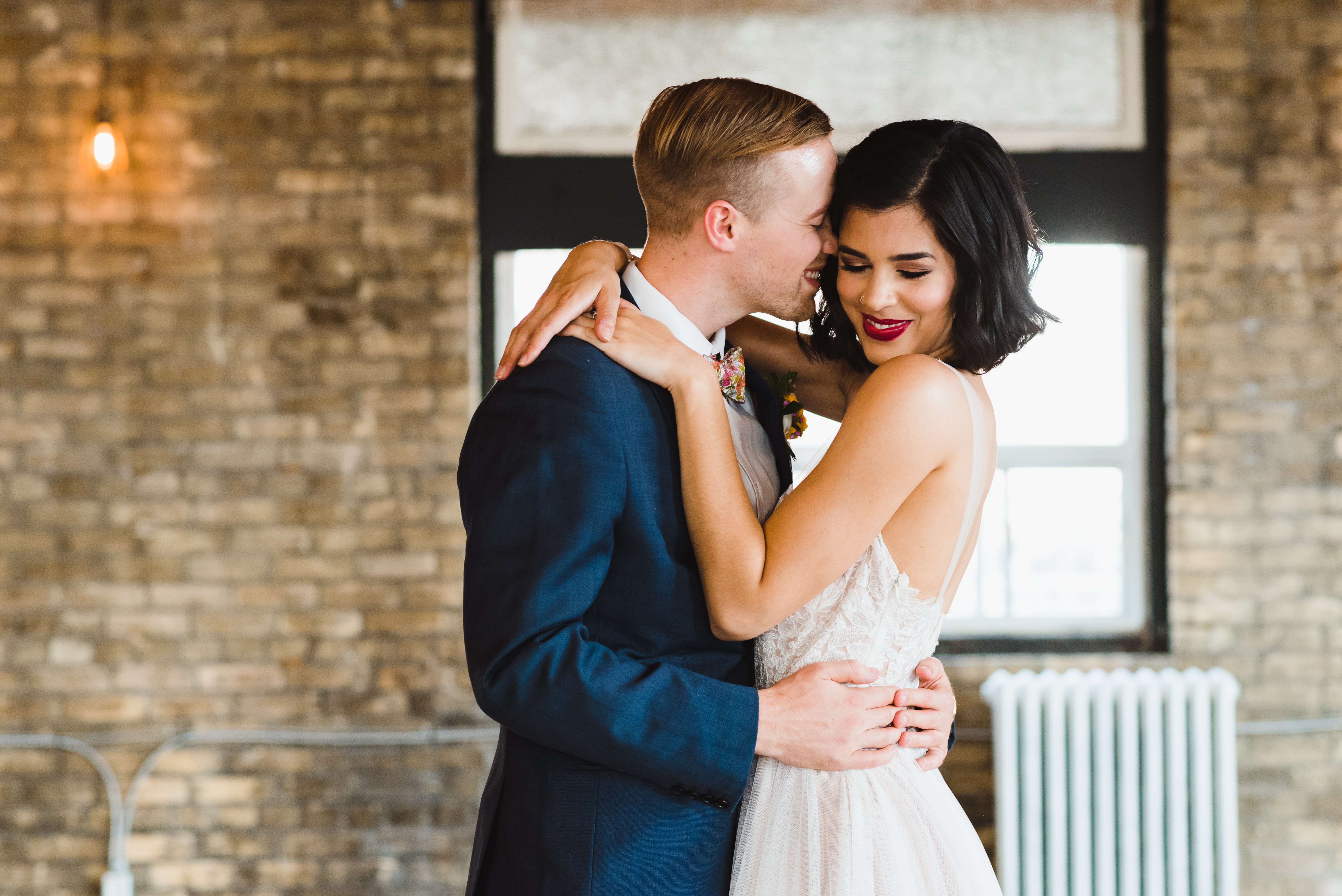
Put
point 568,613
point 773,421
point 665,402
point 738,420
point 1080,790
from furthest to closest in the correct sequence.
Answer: point 1080,790
point 773,421
point 738,420
point 665,402
point 568,613

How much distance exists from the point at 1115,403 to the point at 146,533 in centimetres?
351

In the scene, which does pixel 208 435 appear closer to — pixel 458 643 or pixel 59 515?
pixel 59 515

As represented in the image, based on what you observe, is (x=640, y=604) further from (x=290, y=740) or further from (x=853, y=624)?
(x=290, y=740)

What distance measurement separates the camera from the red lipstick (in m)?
1.58

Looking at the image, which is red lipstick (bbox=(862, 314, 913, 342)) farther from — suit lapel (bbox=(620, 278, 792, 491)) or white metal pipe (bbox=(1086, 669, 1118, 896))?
white metal pipe (bbox=(1086, 669, 1118, 896))

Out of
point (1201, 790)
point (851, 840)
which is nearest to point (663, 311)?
point (851, 840)

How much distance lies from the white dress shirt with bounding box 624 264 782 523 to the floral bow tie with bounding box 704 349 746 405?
12mm

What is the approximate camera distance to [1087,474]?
3539 mm

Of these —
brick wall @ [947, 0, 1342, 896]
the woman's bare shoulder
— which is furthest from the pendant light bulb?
brick wall @ [947, 0, 1342, 896]

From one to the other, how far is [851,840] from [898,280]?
84 cm

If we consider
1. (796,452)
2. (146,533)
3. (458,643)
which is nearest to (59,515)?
(146,533)

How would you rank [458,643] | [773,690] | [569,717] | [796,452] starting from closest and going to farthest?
[569,717] → [773,690] → [458,643] → [796,452]

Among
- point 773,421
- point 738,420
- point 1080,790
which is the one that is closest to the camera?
point 738,420

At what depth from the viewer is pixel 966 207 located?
1.48 meters
